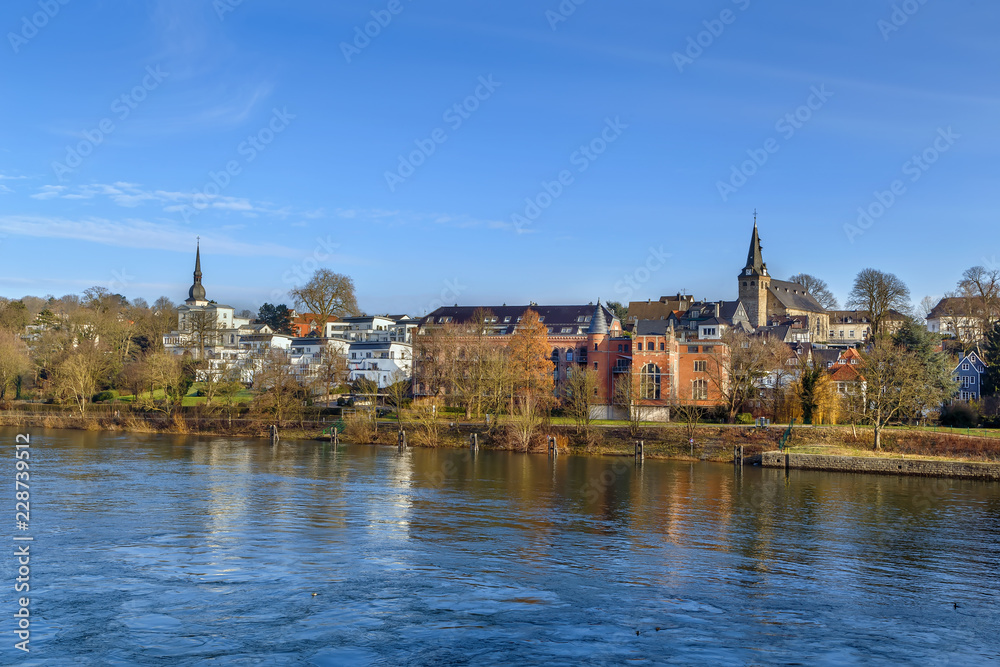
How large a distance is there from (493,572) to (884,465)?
37.2 m

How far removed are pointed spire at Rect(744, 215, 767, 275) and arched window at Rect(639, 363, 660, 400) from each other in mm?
67846

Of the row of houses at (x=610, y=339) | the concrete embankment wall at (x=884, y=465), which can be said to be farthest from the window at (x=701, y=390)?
the concrete embankment wall at (x=884, y=465)

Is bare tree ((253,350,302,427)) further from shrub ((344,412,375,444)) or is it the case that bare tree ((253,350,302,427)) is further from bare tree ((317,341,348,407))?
shrub ((344,412,375,444))

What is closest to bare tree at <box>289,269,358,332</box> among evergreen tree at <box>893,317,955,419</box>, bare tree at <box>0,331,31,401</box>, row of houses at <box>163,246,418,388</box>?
row of houses at <box>163,246,418,388</box>

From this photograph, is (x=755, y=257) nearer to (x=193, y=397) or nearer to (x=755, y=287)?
(x=755, y=287)

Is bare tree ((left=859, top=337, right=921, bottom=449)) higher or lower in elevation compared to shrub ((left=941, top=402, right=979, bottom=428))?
higher

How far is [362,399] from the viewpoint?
258ft

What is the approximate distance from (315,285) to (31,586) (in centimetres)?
9097

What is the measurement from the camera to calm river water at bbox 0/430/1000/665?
17297mm

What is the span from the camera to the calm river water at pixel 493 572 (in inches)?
681

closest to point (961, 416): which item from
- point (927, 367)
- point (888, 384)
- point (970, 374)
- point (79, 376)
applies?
point (927, 367)

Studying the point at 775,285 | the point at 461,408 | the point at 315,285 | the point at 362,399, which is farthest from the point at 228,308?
the point at 775,285

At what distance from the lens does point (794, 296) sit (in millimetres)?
143000

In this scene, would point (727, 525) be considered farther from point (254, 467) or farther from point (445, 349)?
point (445, 349)
